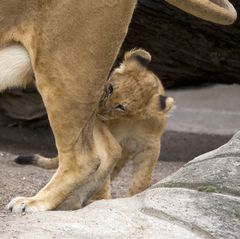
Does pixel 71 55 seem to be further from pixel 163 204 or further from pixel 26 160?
pixel 26 160

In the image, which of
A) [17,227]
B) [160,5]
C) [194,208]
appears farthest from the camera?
[160,5]

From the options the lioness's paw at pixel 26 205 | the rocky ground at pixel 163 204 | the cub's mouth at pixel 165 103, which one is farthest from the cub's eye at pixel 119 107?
the lioness's paw at pixel 26 205

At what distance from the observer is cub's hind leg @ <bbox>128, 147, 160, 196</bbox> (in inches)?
232

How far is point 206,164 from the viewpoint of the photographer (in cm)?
504

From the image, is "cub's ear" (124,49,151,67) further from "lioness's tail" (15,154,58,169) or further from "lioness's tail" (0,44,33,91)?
"lioness's tail" (0,44,33,91)

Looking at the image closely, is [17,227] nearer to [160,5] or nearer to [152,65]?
[160,5]

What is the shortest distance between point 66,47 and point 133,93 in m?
1.25

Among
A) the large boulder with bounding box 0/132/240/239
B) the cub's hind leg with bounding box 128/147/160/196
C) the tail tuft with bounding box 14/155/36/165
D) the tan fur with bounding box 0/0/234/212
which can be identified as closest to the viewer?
the large boulder with bounding box 0/132/240/239

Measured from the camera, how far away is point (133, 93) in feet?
19.2

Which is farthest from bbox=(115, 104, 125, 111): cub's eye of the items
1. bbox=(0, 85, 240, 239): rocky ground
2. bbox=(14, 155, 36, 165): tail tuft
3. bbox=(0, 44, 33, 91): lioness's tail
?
bbox=(0, 44, 33, 91): lioness's tail

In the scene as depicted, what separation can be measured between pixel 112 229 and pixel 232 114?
30.1ft

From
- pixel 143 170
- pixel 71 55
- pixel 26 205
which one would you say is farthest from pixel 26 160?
pixel 71 55

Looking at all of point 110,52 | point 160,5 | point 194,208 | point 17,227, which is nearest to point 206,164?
point 194,208

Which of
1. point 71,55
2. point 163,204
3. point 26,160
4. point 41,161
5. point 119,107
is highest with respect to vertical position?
point 71,55
